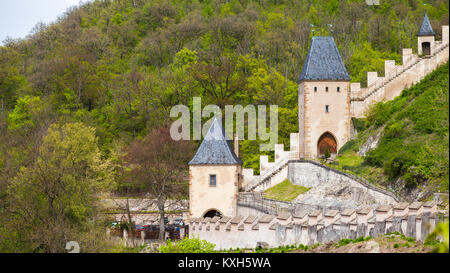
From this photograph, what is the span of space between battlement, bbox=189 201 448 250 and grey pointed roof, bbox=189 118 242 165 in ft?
40.5

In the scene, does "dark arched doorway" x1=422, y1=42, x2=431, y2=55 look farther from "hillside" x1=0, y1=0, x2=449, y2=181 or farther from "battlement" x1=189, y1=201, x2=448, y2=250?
"battlement" x1=189, y1=201, x2=448, y2=250

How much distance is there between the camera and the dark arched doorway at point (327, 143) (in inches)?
1818

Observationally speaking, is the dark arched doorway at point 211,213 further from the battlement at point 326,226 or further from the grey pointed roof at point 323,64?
the battlement at point 326,226

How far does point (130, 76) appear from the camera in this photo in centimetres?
6931

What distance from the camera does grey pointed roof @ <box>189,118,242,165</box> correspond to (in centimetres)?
4472

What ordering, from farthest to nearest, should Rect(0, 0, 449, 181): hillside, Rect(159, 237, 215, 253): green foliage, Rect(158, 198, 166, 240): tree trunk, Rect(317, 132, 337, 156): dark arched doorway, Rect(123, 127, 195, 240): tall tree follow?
Rect(0, 0, 449, 181): hillside < Rect(123, 127, 195, 240): tall tree < Rect(158, 198, 166, 240): tree trunk < Rect(317, 132, 337, 156): dark arched doorway < Rect(159, 237, 215, 253): green foliage

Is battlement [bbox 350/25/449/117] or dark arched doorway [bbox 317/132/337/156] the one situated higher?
battlement [bbox 350/25/449/117]

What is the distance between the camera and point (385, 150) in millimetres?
A: 37469

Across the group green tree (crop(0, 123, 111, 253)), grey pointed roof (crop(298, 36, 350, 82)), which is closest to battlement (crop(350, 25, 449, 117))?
grey pointed roof (crop(298, 36, 350, 82))

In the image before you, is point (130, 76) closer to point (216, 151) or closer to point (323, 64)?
point (216, 151)

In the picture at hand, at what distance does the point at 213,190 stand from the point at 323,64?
10693 mm

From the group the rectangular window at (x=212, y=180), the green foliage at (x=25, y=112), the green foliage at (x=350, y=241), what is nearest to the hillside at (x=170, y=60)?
the green foliage at (x=25, y=112)

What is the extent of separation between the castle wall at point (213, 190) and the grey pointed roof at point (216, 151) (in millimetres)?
317
